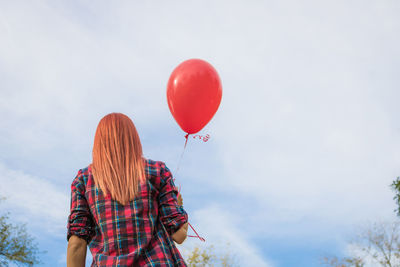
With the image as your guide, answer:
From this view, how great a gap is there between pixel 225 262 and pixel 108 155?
59.7ft

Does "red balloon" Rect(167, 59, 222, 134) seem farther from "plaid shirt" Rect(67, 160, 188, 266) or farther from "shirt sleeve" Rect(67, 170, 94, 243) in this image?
"shirt sleeve" Rect(67, 170, 94, 243)

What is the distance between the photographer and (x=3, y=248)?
2095cm

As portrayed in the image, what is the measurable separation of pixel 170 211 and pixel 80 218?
1.78 ft

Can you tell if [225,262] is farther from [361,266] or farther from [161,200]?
[161,200]

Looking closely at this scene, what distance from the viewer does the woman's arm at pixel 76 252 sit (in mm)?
2660

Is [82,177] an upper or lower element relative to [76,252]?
upper

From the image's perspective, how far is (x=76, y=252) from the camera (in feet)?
8.77

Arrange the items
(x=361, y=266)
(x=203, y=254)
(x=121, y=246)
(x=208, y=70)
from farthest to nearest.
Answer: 1. (x=361, y=266)
2. (x=203, y=254)
3. (x=208, y=70)
4. (x=121, y=246)

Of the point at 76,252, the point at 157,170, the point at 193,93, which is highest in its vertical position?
the point at 193,93

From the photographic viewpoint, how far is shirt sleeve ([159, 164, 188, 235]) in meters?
2.68

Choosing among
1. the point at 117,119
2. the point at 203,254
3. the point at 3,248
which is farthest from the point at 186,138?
the point at 3,248

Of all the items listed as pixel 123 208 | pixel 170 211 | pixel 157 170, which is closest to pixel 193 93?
pixel 157 170

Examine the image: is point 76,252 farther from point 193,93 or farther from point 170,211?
point 193,93

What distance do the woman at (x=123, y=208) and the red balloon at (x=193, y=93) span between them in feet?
9.85
